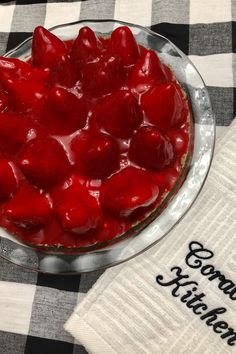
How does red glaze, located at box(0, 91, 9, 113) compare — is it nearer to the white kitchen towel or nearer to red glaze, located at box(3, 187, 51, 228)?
red glaze, located at box(3, 187, 51, 228)

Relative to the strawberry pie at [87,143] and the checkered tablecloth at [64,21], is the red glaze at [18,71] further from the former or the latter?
the checkered tablecloth at [64,21]

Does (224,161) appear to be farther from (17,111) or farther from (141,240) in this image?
(17,111)

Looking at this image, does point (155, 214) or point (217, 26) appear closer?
point (155, 214)

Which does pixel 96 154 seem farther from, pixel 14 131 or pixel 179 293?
pixel 179 293

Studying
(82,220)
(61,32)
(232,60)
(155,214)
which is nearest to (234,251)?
(155,214)

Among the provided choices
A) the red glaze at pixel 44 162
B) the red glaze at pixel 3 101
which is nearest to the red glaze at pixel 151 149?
the red glaze at pixel 44 162

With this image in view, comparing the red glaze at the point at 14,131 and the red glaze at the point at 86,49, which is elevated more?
the red glaze at the point at 86,49
